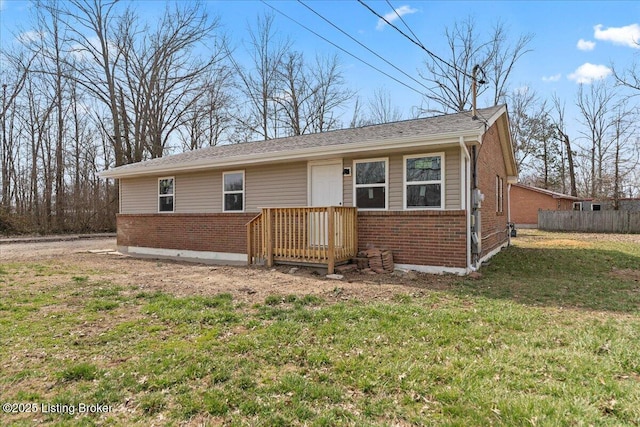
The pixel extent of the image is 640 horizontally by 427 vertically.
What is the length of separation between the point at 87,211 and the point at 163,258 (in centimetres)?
1431

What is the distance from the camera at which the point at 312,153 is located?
27.7 ft

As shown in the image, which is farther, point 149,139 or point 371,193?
point 149,139

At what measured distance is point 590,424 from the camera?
221cm

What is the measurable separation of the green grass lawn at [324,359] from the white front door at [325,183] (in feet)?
12.4

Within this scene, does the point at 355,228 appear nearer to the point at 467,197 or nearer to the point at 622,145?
the point at 467,197

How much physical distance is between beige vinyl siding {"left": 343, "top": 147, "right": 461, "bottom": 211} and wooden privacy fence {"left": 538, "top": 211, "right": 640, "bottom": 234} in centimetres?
1826

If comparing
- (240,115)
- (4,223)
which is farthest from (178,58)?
(4,223)

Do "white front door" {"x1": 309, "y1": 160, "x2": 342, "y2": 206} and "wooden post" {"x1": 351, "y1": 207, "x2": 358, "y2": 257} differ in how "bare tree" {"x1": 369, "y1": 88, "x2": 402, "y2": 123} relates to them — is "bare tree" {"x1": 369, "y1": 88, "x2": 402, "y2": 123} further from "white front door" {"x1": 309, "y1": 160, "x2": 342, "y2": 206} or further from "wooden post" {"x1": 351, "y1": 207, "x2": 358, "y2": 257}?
"wooden post" {"x1": 351, "y1": 207, "x2": 358, "y2": 257}

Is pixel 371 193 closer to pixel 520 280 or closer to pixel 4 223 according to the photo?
pixel 520 280

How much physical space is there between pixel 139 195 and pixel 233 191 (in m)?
4.50

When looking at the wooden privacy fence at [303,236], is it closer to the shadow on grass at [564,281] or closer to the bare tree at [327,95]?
the shadow on grass at [564,281]

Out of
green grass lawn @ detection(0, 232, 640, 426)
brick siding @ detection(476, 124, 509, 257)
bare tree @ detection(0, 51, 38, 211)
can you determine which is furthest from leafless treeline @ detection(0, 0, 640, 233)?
green grass lawn @ detection(0, 232, 640, 426)

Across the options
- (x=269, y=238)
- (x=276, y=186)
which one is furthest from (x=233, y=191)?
(x=269, y=238)

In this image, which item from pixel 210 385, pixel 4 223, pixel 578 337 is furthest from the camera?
pixel 4 223
